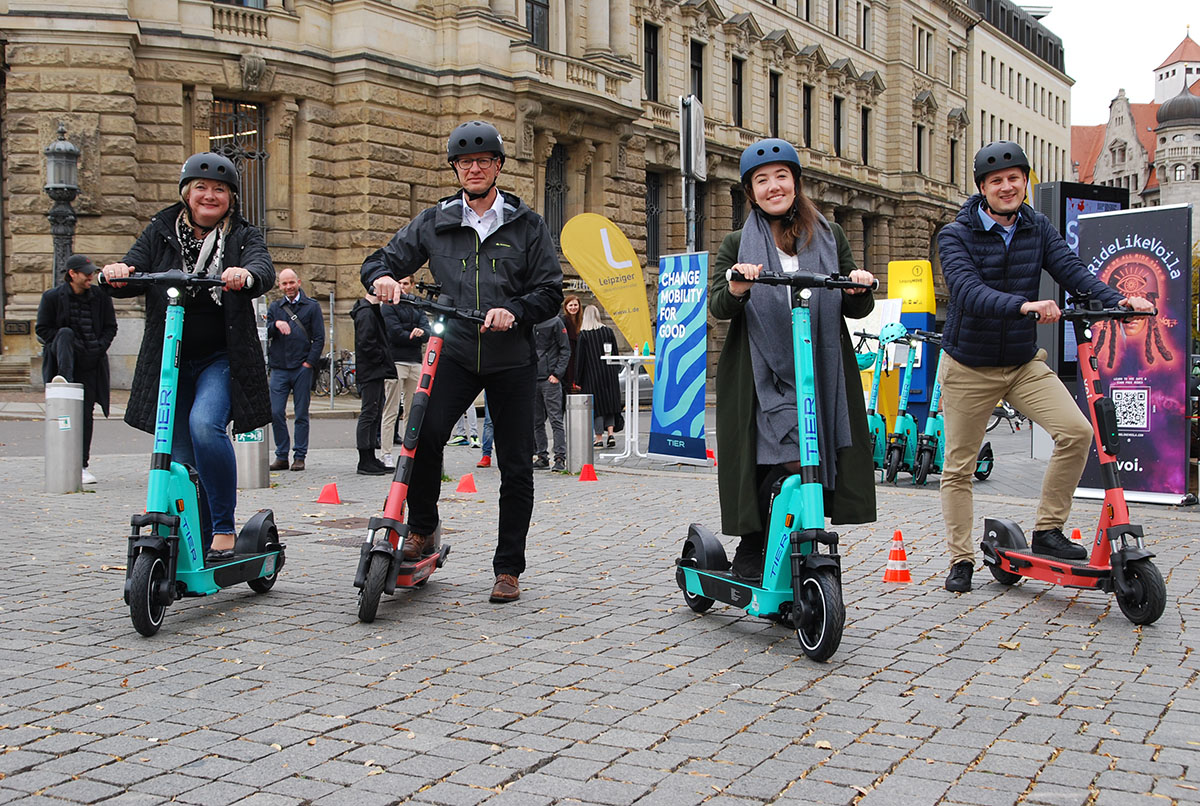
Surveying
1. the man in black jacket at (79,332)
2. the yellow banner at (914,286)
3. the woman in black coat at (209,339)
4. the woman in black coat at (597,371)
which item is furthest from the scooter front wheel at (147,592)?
the yellow banner at (914,286)

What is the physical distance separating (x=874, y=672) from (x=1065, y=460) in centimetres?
204

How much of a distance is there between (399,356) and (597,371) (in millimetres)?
3062

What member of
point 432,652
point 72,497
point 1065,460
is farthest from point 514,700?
point 72,497

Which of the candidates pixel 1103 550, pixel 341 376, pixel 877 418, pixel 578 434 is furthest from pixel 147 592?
pixel 341 376

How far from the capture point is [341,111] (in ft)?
86.3

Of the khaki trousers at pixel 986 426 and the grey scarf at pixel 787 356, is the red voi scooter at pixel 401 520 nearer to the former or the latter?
the grey scarf at pixel 787 356

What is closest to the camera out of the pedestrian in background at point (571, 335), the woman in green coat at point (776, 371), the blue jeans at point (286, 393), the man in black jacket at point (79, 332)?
the woman in green coat at point (776, 371)

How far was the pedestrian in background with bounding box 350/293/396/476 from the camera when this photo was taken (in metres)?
12.2

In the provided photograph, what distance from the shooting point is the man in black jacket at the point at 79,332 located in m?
10.7

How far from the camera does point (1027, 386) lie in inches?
239

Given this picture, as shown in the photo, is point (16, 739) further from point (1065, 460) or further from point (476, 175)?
point (1065, 460)

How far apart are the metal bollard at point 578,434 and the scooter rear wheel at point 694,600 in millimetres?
6966

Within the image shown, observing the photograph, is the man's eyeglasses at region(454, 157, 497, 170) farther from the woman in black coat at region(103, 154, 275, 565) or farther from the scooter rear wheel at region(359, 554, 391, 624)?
the scooter rear wheel at region(359, 554, 391, 624)

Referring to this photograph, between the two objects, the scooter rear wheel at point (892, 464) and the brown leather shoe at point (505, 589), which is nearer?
the brown leather shoe at point (505, 589)
